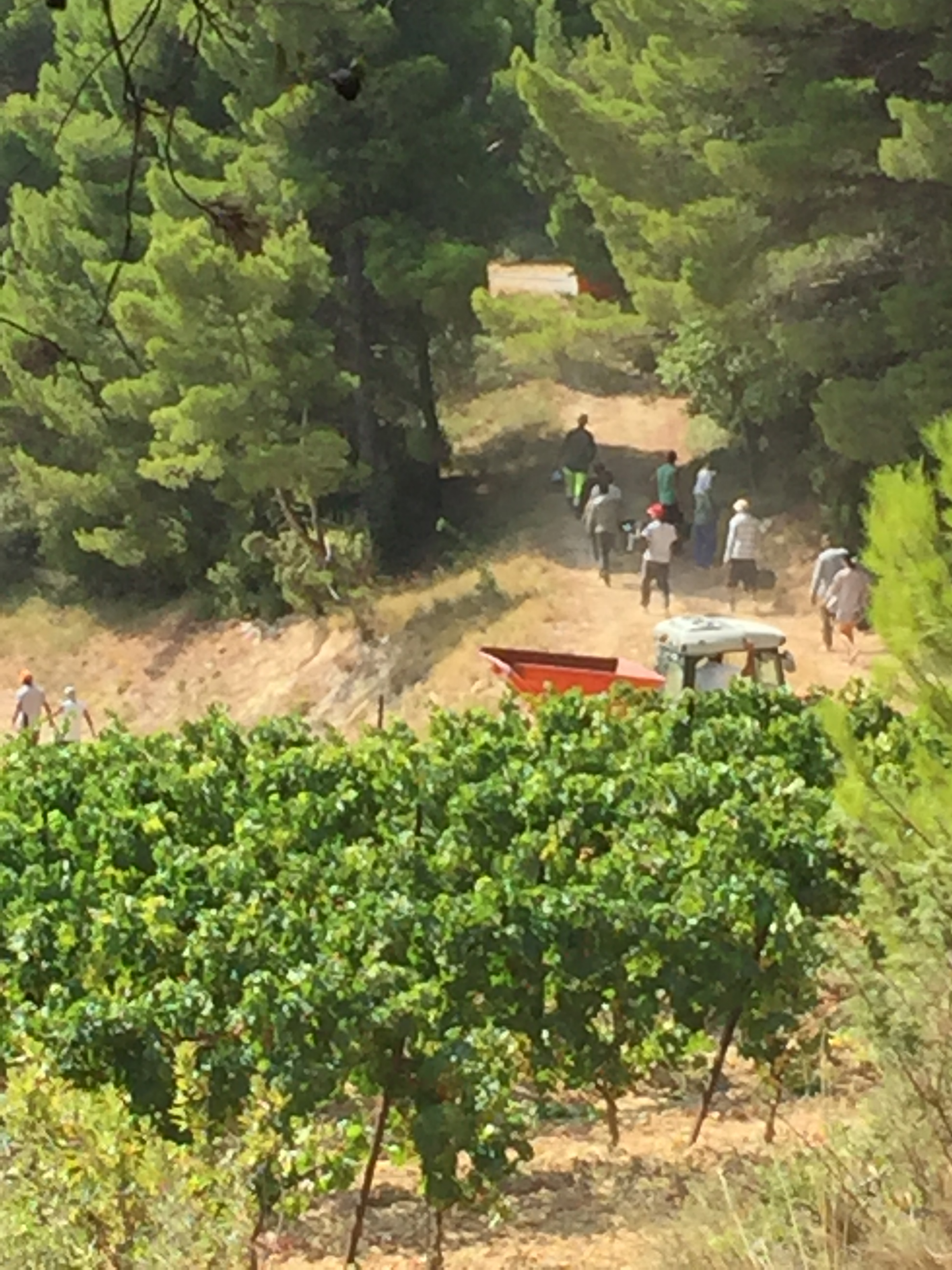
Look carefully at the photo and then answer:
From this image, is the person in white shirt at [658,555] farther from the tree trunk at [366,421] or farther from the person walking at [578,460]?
the tree trunk at [366,421]

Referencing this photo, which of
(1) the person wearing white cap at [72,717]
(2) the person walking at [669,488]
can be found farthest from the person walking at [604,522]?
(1) the person wearing white cap at [72,717]

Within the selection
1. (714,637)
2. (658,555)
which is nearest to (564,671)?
(714,637)

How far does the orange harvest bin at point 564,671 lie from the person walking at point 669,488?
146 inches

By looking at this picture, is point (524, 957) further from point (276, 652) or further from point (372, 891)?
point (276, 652)

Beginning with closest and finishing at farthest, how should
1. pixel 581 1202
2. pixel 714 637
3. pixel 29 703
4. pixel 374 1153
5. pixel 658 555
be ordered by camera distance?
1. pixel 374 1153
2. pixel 581 1202
3. pixel 714 637
4. pixel 29 703
5. pixel 658 555

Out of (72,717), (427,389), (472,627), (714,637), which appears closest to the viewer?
(72,717)

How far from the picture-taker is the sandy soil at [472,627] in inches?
881

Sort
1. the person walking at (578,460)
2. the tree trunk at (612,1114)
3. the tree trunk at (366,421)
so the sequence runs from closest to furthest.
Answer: the tree trunk at (612,1114) < the person walking at (578,460) < the tree trunk at (366,421)

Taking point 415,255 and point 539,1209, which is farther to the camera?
point 415,255

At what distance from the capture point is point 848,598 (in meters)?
19.2

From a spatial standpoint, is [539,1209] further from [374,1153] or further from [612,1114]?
[374,1153]

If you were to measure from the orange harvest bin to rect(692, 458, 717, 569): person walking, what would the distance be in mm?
3594

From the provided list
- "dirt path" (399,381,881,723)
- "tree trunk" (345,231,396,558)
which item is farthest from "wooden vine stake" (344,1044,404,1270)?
"tree trunk" (345,231,396,558)

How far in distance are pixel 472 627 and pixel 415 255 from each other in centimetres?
653
